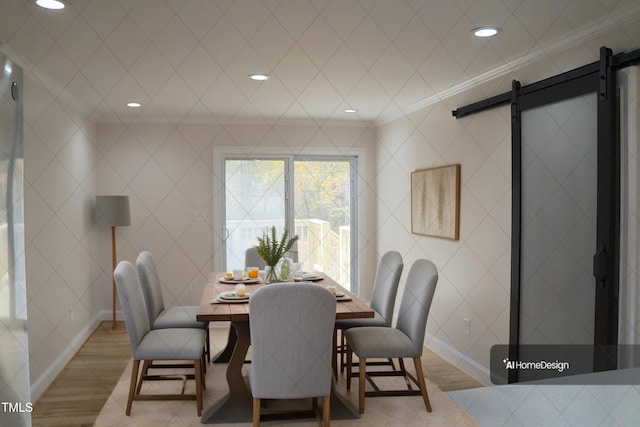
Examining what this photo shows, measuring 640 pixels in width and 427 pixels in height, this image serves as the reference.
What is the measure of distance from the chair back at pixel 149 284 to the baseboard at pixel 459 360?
77.2 inches

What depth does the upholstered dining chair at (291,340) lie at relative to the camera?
236 cm

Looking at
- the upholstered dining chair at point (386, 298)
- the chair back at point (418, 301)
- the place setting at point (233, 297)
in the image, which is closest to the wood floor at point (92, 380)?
the upholstered dining chair at point (386, 298)

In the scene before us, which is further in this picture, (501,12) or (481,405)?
(501,12)

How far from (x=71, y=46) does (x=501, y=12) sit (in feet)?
6.21

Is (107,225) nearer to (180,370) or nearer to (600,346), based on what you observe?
(180,370)

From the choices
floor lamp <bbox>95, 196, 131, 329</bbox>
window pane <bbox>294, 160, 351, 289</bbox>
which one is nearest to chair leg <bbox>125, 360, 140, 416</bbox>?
floor lamp <bbox>95, 196, 131, 329</bbox>

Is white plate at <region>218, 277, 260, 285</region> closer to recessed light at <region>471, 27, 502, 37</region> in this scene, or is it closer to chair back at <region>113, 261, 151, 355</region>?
chair back at <region>113, 261, 151, 355</region>

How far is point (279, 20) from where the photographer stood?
86.0 inches

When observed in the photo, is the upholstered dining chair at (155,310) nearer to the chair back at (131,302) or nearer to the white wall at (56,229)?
the chair back at (131,302)

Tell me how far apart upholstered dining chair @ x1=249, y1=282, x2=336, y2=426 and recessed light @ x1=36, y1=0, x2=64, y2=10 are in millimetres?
1327

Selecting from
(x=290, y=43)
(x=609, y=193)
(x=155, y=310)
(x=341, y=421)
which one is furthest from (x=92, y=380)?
(x=609, y=193)

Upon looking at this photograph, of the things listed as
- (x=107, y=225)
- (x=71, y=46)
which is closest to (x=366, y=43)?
(x=71, y=46)

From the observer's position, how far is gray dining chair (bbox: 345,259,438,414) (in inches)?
111

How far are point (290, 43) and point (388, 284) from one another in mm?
1644
